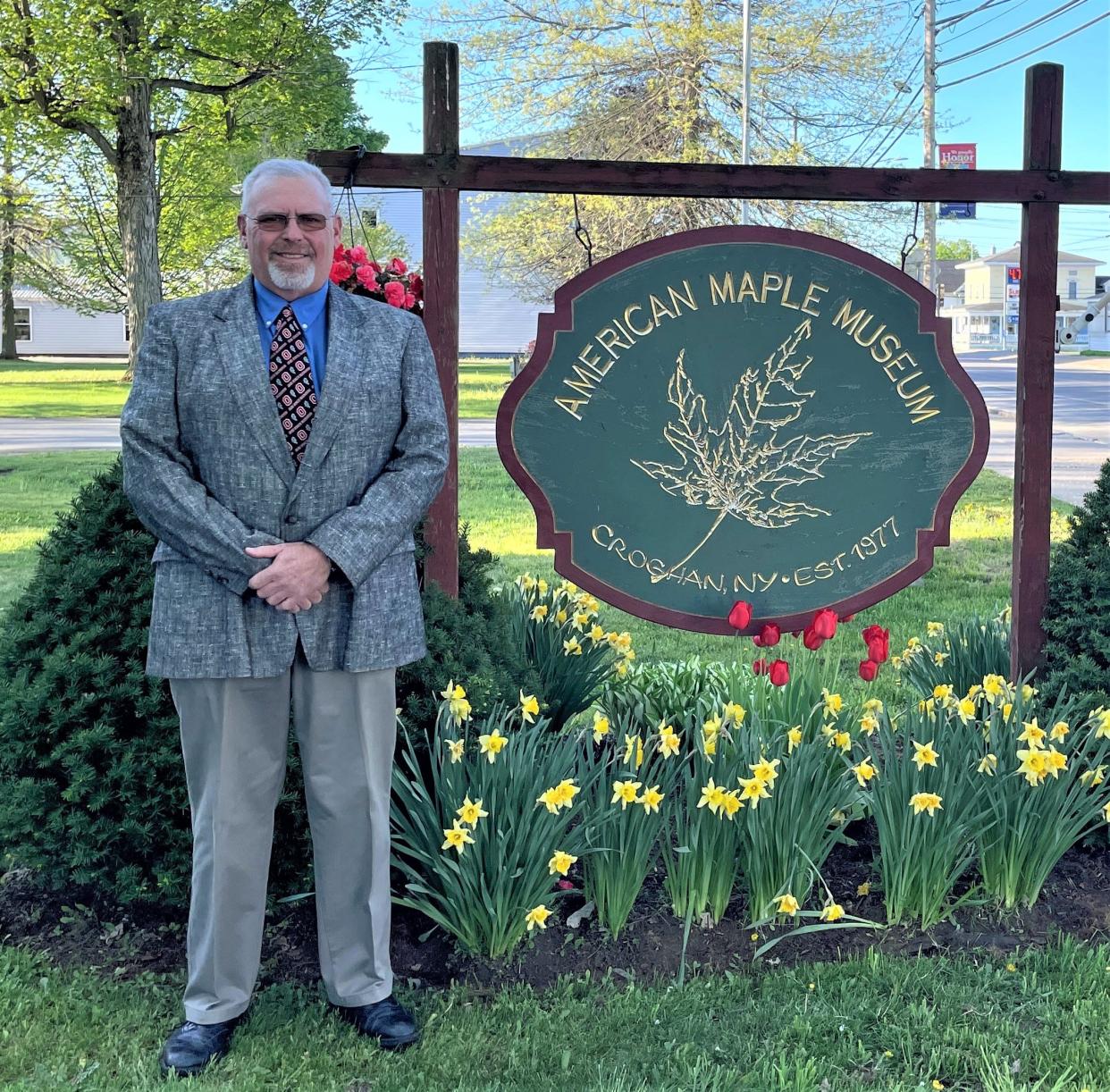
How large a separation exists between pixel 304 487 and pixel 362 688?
1.52 feet

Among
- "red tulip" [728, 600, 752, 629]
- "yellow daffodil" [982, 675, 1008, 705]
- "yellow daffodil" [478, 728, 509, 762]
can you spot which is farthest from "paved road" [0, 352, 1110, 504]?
"yellow daffodil" [478, 728, 509, 762]

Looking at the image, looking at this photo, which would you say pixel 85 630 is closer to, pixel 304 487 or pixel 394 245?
pixel 304 487

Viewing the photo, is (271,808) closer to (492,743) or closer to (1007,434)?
(492,743)

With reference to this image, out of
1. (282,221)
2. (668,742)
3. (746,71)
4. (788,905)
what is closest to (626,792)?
(668,742)

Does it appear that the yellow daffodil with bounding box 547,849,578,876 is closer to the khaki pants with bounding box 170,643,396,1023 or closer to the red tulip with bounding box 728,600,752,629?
the khaki pants with bounding box 170,643,396,1023

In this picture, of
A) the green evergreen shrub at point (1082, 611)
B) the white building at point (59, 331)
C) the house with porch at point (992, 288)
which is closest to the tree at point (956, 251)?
the house with porch at point (992, 288)

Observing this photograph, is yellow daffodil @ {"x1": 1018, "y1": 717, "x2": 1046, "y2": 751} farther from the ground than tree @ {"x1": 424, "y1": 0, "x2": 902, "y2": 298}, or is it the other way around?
tree @ {"x1": 424, "y1": 0, "x2": 902, "y2": 298}

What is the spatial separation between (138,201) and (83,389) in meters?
15.0

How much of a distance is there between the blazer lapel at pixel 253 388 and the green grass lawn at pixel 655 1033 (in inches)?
52.2

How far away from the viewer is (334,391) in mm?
2818

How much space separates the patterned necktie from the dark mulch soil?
139 centimetres

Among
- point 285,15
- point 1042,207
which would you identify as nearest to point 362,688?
point 1042,207

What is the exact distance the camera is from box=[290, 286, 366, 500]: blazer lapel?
2809 mm

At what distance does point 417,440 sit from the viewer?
9.59 ft
